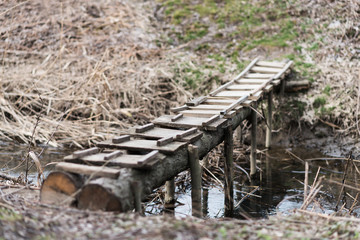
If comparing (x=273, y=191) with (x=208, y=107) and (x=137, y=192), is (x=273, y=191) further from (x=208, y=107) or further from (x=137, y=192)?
(x=137, y=192)

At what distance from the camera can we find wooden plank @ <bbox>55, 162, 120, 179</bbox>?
13.1 feet

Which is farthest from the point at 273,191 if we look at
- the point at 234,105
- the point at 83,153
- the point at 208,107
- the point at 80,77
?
the point at 80,77

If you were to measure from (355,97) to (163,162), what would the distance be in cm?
696

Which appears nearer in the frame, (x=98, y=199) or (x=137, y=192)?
(x=98, y=199)

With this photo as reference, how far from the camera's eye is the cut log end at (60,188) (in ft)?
13.4

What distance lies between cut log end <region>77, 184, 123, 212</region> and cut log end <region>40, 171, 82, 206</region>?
15 centimetres

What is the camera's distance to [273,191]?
804 centimetres

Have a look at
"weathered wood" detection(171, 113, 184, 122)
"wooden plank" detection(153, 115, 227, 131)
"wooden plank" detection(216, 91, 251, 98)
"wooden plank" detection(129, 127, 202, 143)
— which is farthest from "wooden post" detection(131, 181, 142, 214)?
"wooden plank" detection(216, 91, 251, 98)

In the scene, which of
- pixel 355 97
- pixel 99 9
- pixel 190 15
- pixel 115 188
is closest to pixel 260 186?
pixel 355 97

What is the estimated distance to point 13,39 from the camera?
42.7 feet

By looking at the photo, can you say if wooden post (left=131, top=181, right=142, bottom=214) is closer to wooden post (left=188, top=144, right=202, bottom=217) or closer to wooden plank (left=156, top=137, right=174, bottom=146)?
wooden plank (left=156, top=137, right=174, bottom=146)

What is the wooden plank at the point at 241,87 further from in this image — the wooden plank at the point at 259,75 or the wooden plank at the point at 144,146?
the wooden plank at the point at 144,146

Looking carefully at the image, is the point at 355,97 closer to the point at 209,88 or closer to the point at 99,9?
the point at 209,88

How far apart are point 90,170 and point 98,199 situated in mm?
299
